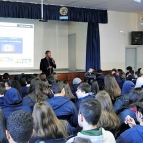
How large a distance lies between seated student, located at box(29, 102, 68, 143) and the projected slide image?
22.2 ft

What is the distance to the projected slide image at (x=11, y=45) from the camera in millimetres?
8414

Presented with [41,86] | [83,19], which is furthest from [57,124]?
[83,19]

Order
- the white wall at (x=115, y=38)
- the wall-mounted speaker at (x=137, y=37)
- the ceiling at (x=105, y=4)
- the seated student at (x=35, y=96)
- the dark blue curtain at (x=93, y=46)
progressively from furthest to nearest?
the wall-mounted speaker at (x=137, y=37), the white wall at (x=115, y=38), the dark blue curtain at (x=93, y=46), the ceiling at (x=105, y=4), the seated student at (x=35, y=96)

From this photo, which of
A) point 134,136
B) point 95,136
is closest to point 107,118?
point 134,136

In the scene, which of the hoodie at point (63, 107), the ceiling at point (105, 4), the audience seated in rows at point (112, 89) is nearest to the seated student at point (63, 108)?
the hoodie at point (63, 107)

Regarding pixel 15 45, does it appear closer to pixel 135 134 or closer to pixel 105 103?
pixel 105 103

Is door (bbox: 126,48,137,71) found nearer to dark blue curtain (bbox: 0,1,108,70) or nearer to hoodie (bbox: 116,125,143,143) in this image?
dark blue curtain (bbox: 0,1,108,70)

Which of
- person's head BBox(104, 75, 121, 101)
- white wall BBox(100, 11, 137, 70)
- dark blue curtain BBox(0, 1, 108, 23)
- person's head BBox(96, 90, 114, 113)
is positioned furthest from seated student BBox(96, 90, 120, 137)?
white wall BBox(100, 11, 137, 70)

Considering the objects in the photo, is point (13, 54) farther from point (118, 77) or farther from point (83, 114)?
point (83, 114)

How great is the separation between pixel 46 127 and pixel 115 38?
309 inches

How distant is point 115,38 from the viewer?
9.42 metres

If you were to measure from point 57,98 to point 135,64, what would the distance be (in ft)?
26.0

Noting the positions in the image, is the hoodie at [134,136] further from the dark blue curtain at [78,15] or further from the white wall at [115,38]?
the white wall at [115,38]

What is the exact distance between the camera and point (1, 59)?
27.7 ft
